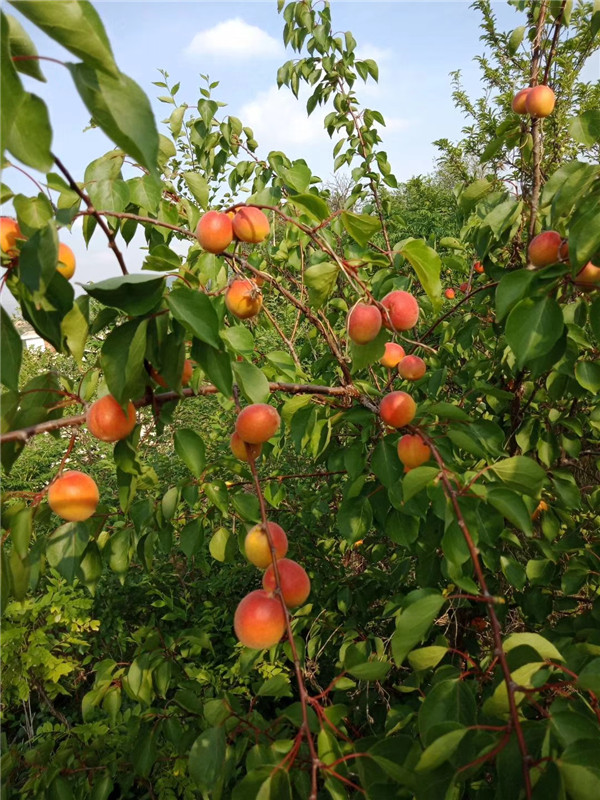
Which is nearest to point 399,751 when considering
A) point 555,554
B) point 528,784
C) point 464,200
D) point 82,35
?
point 528,784

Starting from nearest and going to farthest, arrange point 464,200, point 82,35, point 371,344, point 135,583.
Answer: point 82,35
point 371,344
point 464,200
point 135,583

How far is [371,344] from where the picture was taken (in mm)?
1053

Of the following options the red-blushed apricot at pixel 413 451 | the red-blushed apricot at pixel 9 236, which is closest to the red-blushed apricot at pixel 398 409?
the red-blushed apricot at pixel 413 451

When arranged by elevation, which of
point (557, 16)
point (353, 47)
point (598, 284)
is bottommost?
point (598, 284)

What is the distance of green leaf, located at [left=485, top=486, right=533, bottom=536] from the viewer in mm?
812

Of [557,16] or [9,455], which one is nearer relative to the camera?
[9,455]

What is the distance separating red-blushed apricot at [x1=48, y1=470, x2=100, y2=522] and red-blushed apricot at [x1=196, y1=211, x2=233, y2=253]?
429 millimetres

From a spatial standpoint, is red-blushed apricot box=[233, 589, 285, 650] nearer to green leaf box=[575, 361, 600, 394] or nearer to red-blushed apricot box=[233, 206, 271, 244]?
red-blushed apricot box=[233, 206, 271, 244]

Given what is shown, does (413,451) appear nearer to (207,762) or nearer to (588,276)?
(588,276)

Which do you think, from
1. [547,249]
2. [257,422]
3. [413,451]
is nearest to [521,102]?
[547,249]

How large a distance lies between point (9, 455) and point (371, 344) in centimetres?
62

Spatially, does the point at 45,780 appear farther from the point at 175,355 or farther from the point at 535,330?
the point at 535,330

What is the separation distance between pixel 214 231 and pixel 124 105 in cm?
46

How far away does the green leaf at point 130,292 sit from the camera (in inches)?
26.0
